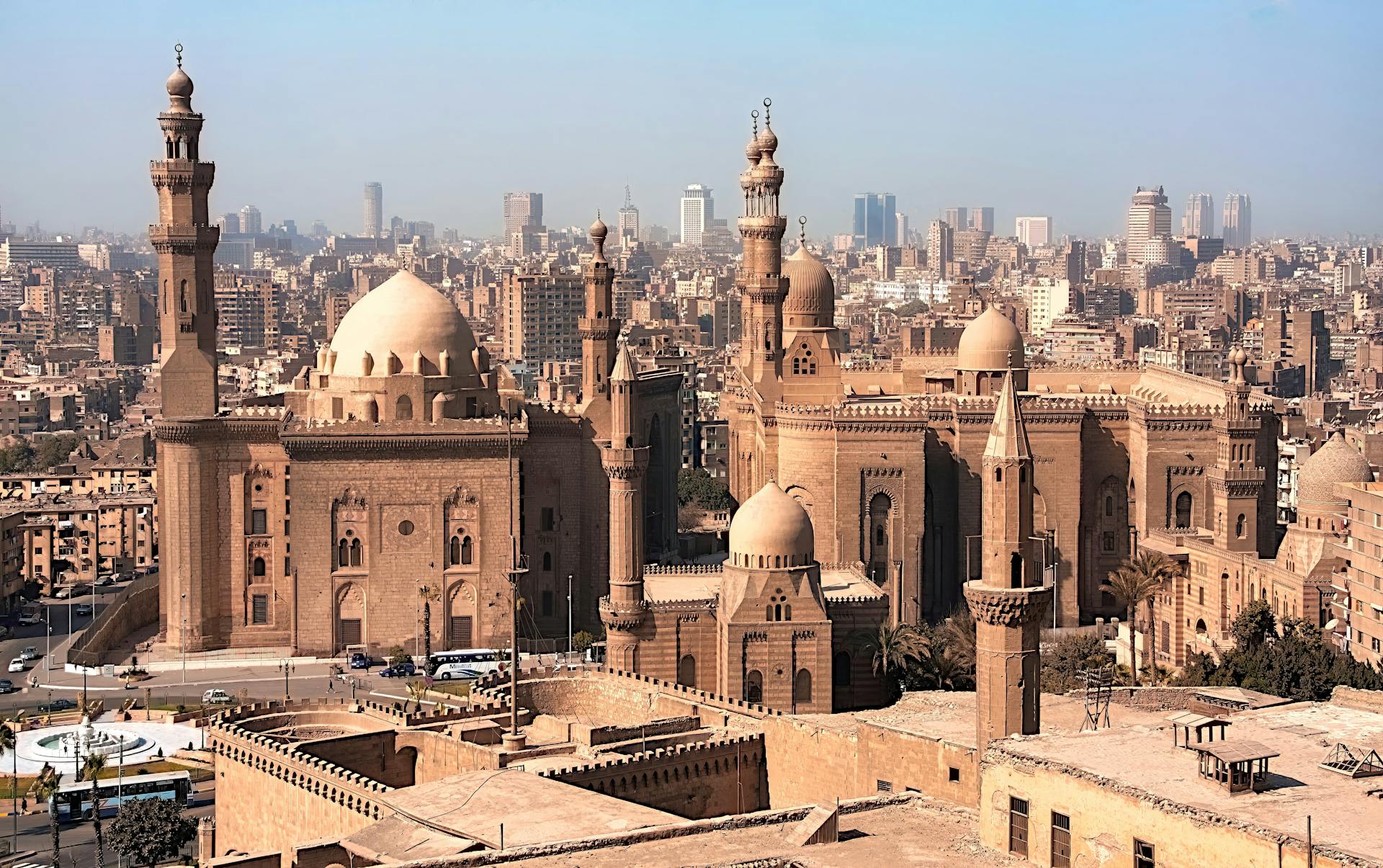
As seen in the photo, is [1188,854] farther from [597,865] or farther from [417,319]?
[417,319]

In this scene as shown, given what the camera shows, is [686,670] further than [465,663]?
No

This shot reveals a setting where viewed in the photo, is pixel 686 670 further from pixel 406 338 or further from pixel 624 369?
pixel 406 338

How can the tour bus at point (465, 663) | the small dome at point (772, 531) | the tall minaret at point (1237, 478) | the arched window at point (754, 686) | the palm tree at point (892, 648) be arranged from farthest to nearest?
the tour bus at point (465, 663)
the tall minaret at point (1237, 478)
the palm tree at point (892, 648)
the arched window at point (754, 686)
the small dome at point (772, 531)

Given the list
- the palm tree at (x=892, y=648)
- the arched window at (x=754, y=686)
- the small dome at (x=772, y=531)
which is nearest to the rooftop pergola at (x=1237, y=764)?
the small dome at (x=772, y=531)

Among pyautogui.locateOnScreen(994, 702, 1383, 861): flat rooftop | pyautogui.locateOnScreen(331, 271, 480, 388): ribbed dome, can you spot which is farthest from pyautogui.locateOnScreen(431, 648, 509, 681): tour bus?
pyautogui.locateOnScreen(994, 702, 1383, 861): flat rooftop

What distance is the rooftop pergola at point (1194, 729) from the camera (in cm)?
2680

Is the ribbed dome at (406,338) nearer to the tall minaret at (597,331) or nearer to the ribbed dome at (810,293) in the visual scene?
the tall minaret at (597,331)

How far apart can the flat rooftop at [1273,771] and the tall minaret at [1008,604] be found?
349 centimetres

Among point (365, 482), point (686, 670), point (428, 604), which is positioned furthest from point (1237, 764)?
point (365, 482)

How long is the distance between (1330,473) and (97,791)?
26.3 meters

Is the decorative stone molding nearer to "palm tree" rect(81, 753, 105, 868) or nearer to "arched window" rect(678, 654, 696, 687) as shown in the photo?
"arched window" rect(678, 654, 696, 687)

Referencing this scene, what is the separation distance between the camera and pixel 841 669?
45312 millimetres

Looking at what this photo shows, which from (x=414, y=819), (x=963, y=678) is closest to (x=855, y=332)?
(x=963, y=678)

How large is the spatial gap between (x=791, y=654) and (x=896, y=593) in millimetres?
11401
